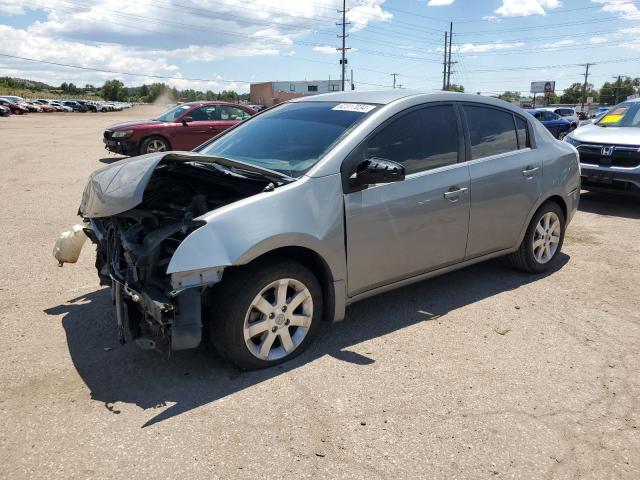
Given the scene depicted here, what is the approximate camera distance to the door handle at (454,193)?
416 centimetres

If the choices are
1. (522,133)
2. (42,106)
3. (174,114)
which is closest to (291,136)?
(522,133)

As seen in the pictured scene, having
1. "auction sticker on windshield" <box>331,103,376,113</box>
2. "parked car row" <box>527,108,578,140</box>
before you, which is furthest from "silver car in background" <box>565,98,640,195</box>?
"parked car row" <box>527,108,578,140</box>

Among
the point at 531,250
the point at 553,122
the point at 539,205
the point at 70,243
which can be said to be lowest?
the point at 531,250

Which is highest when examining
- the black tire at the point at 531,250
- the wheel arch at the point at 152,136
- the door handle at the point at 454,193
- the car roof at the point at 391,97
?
the car roof at the point at 391,97

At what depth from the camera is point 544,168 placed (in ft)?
16.5

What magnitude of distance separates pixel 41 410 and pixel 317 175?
2.14 metres

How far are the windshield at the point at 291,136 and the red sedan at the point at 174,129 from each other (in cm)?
926

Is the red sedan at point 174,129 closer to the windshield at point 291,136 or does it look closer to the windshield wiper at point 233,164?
the windshield at point 291,136

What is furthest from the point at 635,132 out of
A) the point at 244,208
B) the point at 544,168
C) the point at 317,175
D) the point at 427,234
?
the point at 244,208

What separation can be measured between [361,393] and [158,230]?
5.32 feet

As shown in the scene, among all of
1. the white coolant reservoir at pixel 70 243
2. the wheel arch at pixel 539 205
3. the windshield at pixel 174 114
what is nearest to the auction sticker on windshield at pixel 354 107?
the wheel arch at pixel 539 205

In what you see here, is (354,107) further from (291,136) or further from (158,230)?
(158,230)

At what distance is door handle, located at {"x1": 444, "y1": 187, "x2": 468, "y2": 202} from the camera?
4.16m

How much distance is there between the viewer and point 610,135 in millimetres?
8570
